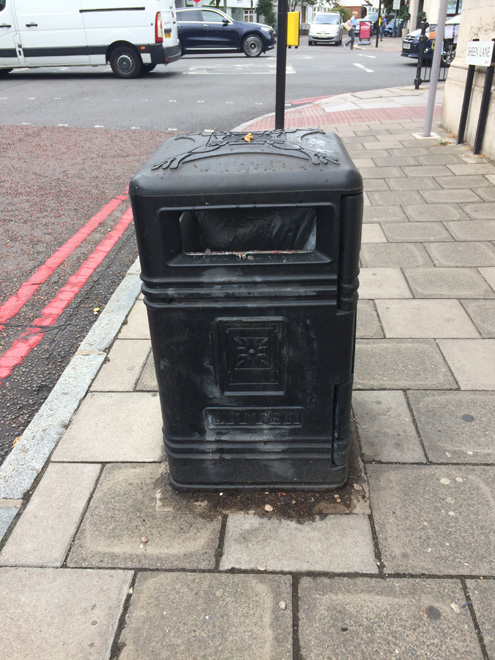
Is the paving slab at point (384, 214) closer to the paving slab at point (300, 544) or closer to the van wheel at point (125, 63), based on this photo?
the paving slab at point (300, 544)

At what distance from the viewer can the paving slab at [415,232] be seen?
16.7 ft

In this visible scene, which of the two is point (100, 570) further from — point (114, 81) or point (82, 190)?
point (114, 81)

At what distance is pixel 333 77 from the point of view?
16.2 m

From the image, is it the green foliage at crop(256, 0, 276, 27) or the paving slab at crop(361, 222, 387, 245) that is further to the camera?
the green foliage at crop(256, 0, 276, 27)

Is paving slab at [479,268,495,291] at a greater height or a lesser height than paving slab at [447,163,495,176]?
lesser

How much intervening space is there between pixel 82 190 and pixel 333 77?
11.8 meters

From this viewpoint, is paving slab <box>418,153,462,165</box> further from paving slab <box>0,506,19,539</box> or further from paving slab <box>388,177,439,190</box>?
paving slab <box>0,506,19,539</box>

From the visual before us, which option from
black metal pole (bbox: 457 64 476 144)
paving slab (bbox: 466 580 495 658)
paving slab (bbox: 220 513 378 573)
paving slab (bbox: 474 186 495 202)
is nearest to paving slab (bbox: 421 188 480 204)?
paving slab (bbox: 474 186 495 202)

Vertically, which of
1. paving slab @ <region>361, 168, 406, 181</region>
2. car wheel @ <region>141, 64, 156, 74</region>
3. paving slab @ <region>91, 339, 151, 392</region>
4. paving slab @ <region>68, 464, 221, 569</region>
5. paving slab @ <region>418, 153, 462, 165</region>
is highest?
car wheel @ <region>141, 64, 156, 74</region>

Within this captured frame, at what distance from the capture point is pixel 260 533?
2238 millimetres

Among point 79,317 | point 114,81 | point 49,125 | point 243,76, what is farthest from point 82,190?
point 243,76

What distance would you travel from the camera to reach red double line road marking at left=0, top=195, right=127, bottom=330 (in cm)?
424

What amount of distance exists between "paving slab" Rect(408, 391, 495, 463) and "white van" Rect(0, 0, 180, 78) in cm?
1421

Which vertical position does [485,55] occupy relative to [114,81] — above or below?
above
